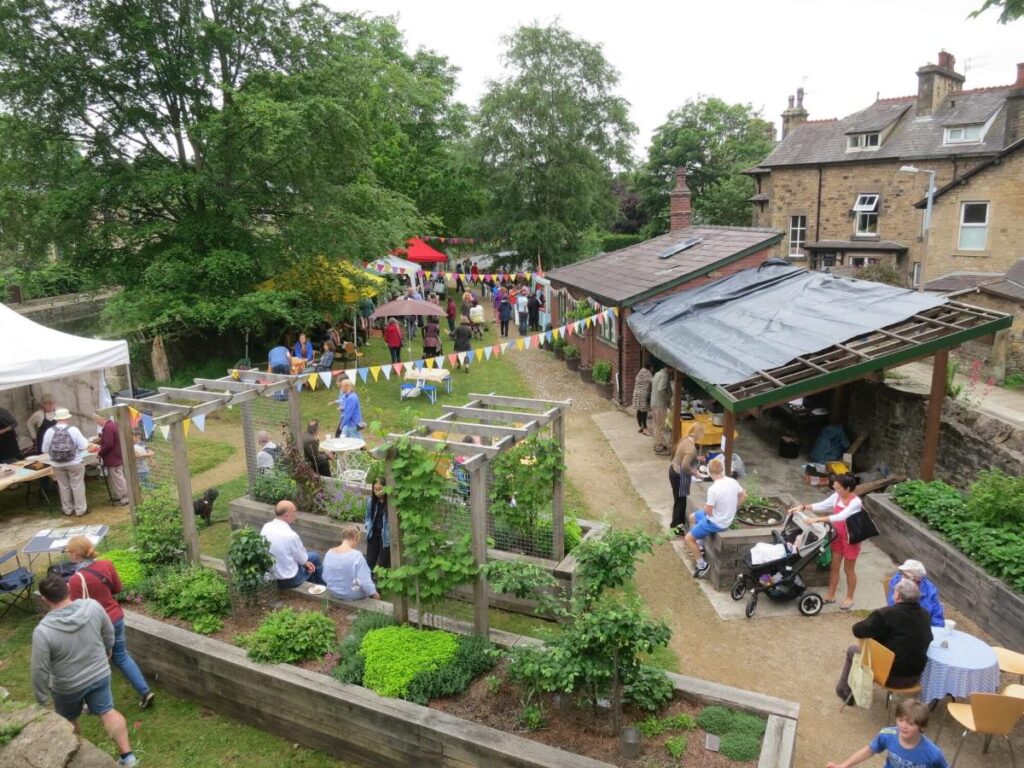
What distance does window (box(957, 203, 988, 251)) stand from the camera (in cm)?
2523

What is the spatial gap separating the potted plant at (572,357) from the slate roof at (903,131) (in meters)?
18.5

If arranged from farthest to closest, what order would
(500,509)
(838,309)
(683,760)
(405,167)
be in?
(405,167), (838,309), (500,509), (683,760)

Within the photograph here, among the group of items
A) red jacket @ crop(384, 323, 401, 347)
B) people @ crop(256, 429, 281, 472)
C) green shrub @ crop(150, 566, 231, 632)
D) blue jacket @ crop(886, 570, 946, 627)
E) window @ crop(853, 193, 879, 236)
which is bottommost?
green shrub @ crop(150, 566, 231, 632)

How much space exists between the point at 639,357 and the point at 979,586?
974cm

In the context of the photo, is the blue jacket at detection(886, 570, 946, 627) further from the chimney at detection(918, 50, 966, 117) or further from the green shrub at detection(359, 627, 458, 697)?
the chimney at detection(918, 50, 966, 117)

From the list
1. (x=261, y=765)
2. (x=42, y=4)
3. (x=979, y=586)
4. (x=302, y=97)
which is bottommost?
(x=261, y=765)

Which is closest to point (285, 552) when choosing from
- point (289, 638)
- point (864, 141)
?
point (289, 638)

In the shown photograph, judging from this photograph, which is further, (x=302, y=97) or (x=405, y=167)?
(x=405, y=167)

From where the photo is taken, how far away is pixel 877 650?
19.2 ft

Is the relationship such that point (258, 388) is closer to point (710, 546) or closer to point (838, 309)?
point (710, 546)

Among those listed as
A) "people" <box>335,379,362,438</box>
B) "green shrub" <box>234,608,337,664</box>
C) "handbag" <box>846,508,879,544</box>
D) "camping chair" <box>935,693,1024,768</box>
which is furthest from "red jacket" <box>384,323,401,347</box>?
"camping chair" <box>935,693,1024,768</box>

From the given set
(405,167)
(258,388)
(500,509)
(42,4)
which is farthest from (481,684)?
(405,167)

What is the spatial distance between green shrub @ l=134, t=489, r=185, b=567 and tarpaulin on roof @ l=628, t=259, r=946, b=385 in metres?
7.29

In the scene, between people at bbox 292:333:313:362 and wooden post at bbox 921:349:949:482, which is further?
people at bbox 292:333:313:362
